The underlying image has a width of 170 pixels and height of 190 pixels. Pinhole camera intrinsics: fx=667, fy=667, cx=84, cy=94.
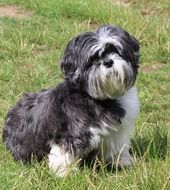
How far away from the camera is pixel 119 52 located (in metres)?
4.94

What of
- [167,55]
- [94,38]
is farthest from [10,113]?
[167,55]

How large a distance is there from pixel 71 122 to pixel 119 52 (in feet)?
2.21

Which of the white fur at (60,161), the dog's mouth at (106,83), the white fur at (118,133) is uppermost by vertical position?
the dog's mouth at (106,83)

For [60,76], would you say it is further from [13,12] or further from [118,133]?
[13,12]

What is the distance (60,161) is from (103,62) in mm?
867

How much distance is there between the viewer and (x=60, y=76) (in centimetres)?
793

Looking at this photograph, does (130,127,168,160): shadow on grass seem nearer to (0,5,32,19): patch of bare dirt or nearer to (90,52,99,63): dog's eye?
(90,52,99,63): dog's eye

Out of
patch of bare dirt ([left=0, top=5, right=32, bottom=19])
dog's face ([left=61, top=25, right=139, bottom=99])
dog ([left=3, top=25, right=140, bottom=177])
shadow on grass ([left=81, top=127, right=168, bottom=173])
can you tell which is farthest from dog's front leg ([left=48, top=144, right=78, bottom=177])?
patch of bare dirt ([left=0, top=5, right=32, bottom=19])

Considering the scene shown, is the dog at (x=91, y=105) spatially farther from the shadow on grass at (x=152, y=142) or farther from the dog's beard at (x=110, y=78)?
the shadow on grass at (x=152, y=142)

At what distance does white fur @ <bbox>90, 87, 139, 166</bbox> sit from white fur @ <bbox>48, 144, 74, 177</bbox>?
225 millimetres

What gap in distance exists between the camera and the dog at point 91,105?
4.93 metres

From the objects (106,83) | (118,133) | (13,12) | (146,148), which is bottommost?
(146,148)

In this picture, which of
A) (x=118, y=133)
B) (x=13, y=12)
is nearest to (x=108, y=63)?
(x=118, y=133)

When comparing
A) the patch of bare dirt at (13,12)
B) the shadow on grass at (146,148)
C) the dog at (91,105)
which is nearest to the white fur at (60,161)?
the dog at (91,105)
